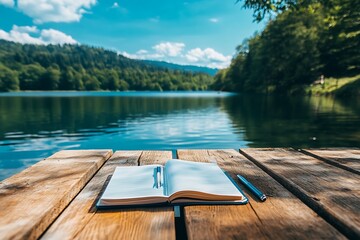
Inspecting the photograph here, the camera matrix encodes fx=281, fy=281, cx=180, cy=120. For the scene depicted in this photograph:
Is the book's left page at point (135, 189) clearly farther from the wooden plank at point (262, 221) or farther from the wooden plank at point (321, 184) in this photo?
the wooden plank at point (321, 184)

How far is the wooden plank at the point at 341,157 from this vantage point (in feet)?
7.44

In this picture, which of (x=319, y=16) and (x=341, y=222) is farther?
(x=319, y=16)

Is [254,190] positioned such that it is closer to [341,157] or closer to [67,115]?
[341,157]

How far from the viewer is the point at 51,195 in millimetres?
1576

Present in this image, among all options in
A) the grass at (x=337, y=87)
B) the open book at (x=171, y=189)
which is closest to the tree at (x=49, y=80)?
the grass at (x=337, y=87)

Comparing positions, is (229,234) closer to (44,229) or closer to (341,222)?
(341,222)

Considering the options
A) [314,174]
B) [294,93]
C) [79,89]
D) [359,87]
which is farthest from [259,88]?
[79,89]

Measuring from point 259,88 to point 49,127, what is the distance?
68.9 metres

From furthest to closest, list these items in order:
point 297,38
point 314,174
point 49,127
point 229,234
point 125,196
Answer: point 297,38
point 49,127
point 314,174
point 125,196
point 229,234

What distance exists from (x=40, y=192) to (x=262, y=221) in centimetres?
125

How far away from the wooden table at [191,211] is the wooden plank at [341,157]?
0.03 m

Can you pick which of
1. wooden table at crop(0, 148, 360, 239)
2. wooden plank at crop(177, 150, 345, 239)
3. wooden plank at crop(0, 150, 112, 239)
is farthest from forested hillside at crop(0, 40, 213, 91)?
wooden plank at crop(177, 150, 345, 239)

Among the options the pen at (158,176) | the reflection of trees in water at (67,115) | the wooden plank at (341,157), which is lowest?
the reflection of trees in water at (67,115)

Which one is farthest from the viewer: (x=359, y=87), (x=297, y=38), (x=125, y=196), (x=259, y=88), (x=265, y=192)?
(x=259, y=88)
